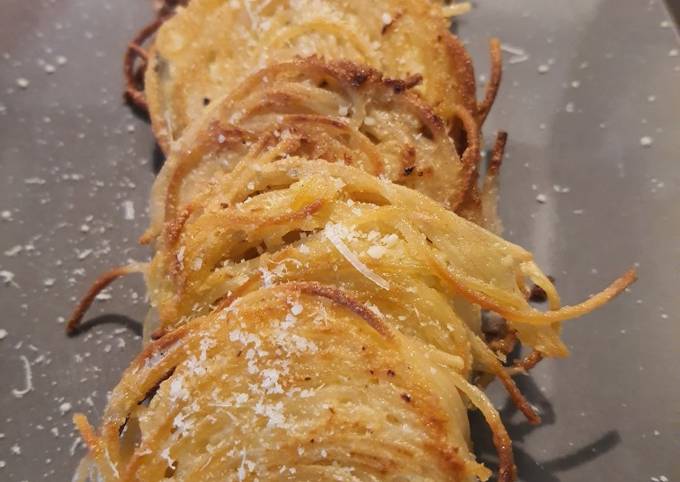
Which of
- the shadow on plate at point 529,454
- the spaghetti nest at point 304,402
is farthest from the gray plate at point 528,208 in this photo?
the spaghetti nest at point 304,402

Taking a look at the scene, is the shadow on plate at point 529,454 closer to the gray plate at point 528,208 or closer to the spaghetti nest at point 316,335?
the gray plate at point 528,208

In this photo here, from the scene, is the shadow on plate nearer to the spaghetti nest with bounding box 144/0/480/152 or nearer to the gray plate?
the gray plate

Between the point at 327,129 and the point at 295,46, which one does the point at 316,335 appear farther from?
the point at 295,46

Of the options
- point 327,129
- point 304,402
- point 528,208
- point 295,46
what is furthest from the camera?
point 528,208

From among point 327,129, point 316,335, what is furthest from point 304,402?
point 327,129

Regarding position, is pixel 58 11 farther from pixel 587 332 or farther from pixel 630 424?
pixel 630 424

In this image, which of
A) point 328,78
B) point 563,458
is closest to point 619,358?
point 563,458

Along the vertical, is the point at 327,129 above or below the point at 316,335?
above
